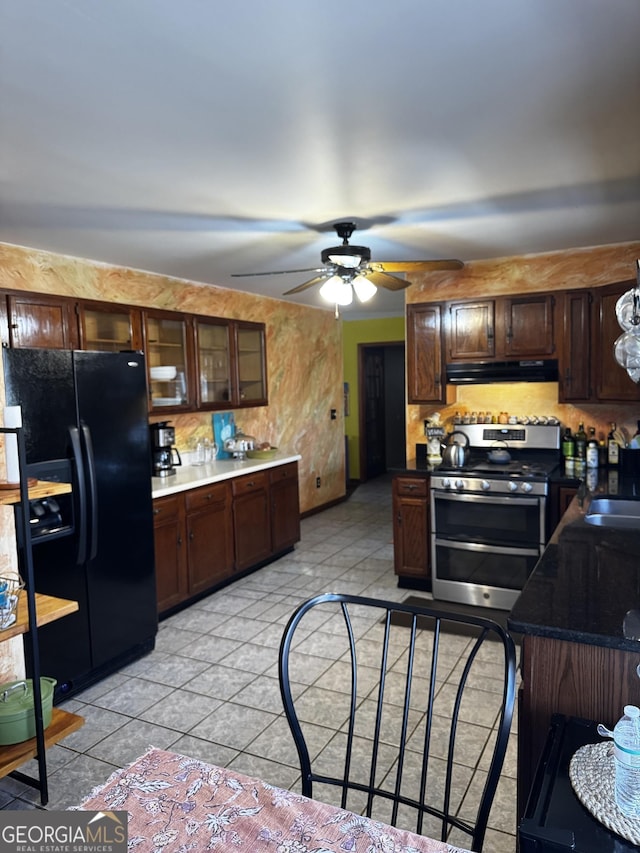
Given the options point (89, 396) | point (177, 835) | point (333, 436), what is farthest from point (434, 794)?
point (333, 436)

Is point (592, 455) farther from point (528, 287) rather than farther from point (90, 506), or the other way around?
point (90, 506)

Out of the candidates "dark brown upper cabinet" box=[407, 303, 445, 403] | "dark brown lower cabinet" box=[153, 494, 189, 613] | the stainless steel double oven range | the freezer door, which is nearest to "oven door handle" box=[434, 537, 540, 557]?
the stainless steel double oven range

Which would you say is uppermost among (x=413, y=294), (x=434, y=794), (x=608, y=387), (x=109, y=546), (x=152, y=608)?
(x=413, y=294)

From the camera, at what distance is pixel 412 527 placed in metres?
4.27

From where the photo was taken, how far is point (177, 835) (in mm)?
1038

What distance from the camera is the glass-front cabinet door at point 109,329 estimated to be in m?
3.83

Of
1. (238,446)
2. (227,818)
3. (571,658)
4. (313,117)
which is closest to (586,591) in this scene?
(571,658)

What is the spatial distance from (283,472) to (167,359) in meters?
1.44

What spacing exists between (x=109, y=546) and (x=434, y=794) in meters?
2.00

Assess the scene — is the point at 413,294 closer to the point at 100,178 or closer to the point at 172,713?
the point at 100,178

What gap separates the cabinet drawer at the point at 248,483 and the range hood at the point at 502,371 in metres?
1.70

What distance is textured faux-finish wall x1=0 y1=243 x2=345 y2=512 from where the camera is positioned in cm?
387

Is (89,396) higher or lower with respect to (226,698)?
higher

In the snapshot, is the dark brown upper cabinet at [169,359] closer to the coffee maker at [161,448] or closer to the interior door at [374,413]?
the coffee maker at [161,448]
